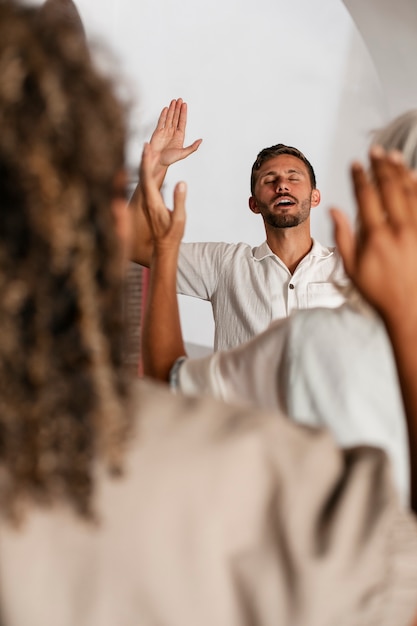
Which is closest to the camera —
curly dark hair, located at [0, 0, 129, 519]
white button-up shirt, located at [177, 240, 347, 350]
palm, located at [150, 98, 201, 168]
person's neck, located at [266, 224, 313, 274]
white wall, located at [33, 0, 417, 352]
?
curly dark hair, located at [0, 0, 129, 519]

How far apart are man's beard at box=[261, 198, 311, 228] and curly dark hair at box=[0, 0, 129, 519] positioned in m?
1.95

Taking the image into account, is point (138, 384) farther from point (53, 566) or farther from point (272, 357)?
point (272, 357)

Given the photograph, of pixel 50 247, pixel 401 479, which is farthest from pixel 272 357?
pixel 50 247

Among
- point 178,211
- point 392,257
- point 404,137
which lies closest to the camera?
point 392,257

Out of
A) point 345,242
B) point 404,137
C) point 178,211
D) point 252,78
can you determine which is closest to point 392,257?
point 345,242

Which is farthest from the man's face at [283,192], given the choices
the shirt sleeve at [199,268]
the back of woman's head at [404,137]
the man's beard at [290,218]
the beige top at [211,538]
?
the beige top at [211,538]

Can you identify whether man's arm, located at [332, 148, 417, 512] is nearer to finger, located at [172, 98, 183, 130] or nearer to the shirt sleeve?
finger, located at [172, 98, 183, 130]

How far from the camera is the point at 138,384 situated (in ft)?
2.24

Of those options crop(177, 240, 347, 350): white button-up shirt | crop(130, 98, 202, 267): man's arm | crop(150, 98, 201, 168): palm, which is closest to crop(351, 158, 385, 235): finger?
crop(130, 98, 202, 267): man's arm

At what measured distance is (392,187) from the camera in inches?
33.6

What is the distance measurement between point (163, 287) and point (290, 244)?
1281mm

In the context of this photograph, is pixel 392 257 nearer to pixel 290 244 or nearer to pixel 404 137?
pixel 404 137

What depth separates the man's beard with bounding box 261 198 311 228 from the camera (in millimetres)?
2570

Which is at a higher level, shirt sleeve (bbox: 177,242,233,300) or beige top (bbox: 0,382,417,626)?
shirt sleeve (bbox: 177,242,233,300)
